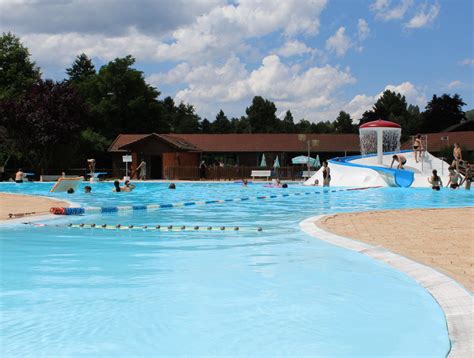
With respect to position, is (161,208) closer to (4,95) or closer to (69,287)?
(69,287)

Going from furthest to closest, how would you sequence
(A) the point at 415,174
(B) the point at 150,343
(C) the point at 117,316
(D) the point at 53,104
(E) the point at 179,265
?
(D) the point at 53,104 < (A) the point at 415,174 < (E) the point at 179,265 < (C) the point at 117,316 < (B) the point at 150,343

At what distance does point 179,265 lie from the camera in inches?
334

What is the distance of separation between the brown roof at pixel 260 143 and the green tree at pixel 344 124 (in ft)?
119

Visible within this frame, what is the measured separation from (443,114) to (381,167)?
51469mm

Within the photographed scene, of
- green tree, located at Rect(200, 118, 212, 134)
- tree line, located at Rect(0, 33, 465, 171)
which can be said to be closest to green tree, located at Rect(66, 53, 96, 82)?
tree line, located at Rect(0, 33, 465, 171)

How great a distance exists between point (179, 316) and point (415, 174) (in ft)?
104

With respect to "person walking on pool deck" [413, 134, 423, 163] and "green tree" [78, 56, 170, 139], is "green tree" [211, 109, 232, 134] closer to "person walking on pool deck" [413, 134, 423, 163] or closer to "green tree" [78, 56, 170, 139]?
"green tree" [78, 56, 170, 139]

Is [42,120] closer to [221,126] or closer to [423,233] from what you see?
[423,233]

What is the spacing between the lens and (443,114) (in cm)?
8000

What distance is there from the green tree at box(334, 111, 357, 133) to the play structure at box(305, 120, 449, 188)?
47.7 meters

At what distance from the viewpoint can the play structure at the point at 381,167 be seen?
1297 inches

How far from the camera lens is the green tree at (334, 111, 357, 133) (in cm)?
8962

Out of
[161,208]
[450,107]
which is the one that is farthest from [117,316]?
[450,107]

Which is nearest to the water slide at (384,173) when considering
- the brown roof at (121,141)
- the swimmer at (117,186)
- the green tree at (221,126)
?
the swimmer at (117,186)
